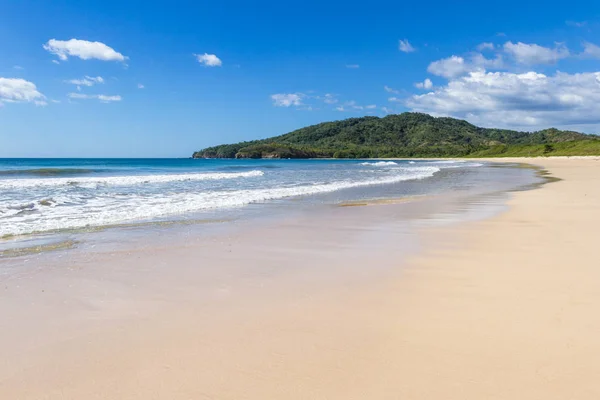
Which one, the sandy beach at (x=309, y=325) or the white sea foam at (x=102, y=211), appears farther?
the white sea foam at (x=102, y=211)

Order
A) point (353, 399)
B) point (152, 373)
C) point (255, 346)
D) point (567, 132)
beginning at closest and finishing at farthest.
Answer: point (353, 399) → point (152, 373) → point (255, 346) → point (567, 132)

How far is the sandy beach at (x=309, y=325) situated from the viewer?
110 inches

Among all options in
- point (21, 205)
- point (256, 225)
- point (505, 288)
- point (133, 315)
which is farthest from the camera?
point (21, 205)

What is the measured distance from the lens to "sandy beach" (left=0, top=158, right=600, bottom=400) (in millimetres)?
2799

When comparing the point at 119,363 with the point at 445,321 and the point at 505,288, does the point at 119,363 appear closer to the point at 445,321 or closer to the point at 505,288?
the point at 445,321

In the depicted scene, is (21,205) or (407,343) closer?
(407,343)

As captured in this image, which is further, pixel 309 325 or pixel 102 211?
pixel 102 211

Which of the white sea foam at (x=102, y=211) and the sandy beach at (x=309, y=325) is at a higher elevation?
the white sea foam at (x=102, y=211)

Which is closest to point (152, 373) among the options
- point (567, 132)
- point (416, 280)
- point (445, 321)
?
point (445, 321)

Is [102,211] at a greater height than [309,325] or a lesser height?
greater

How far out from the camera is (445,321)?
3.82 meters

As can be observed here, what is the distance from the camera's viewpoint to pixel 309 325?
3777mm

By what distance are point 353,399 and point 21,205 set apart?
14.5 meters

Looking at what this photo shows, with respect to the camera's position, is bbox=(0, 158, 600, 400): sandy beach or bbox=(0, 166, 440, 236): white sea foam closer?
bbox=(0, 158, 600, 400): sandy beach
